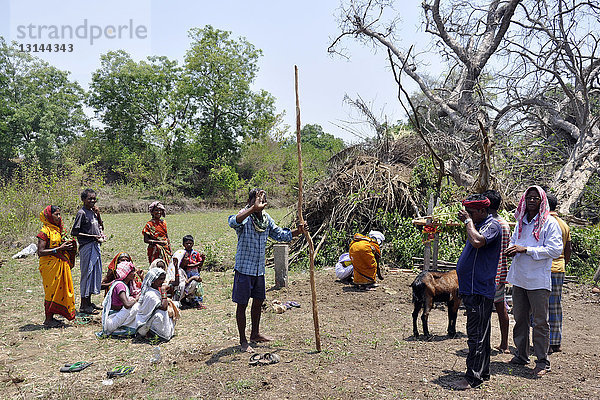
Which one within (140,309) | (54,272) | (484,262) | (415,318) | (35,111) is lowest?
(415,318)

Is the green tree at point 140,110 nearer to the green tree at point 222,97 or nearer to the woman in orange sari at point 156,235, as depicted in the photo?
the green tree at point 222,97

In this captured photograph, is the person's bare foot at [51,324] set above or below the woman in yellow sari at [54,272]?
below

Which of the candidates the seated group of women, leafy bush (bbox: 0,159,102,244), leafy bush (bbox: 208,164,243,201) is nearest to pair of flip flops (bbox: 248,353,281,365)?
the seated group of women

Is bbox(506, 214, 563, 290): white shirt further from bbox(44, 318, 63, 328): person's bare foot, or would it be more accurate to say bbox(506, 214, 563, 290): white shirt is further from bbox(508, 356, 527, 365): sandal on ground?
bbox(44, 318, 63, 328): person's bare foot

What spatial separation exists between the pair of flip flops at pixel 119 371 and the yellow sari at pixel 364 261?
4.40 metres

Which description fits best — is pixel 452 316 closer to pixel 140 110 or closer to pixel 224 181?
pixel 224 181

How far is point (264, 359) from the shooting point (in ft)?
14.0

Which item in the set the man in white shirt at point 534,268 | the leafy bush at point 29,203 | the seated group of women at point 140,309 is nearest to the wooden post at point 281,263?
the seated group of women at point 140,309

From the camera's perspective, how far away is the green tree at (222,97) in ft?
110

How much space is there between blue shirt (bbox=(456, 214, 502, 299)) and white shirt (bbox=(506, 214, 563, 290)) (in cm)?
58

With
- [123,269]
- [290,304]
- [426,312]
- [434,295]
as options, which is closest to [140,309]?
[123,269]

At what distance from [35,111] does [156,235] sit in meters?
32.7

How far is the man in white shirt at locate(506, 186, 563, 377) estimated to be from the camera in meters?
3.88

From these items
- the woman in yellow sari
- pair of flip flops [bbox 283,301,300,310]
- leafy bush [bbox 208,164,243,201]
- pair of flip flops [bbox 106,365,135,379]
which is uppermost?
leafy bush [bbox 208,164,243,201]
